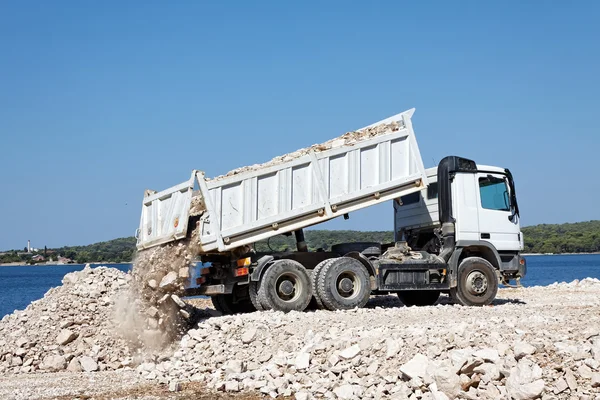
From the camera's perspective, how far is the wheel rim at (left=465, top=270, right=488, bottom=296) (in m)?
16.3

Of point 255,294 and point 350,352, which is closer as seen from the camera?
point 350,352

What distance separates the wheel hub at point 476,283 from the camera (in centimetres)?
1628

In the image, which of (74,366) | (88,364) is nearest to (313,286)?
(88,364)

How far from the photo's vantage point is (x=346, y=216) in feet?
50.2

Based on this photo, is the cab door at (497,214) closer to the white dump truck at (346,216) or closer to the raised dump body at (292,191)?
the white dump truck at (346,216)

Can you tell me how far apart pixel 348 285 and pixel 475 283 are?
3011 millimetres

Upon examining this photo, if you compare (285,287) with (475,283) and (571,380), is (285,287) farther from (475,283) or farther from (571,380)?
(571,380)

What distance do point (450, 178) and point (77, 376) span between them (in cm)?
815

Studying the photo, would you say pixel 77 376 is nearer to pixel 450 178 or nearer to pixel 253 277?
pixel 253 277

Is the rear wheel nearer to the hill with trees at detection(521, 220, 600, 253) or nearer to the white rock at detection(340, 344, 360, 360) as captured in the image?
the white rock at detection(340, 344, 360, 360)

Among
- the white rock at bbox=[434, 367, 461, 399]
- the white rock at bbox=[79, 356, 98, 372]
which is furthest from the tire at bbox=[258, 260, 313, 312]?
the white rock at bbox=[434, 367, 461, 399]

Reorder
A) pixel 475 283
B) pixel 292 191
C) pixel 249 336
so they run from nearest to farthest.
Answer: pixel 249 336 < pixel 292 191 < pixel 475 283

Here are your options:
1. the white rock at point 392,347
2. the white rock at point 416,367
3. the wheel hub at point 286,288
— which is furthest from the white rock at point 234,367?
the wheel hub at point 286,288

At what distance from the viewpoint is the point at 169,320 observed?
13977mm
